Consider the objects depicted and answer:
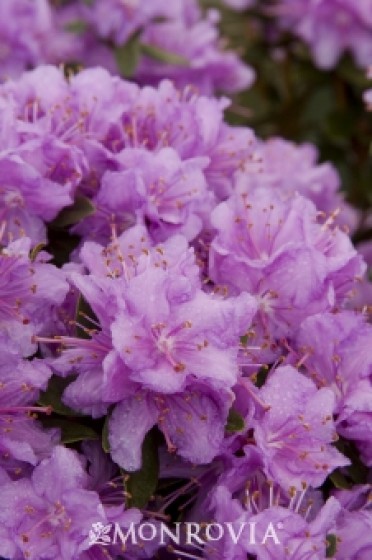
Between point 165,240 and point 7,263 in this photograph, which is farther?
point 165,240

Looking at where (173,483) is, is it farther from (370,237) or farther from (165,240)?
(370,237)

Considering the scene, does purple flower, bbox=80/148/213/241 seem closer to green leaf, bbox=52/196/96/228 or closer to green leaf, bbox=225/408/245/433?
green leaf, bbox=52/196/96/228

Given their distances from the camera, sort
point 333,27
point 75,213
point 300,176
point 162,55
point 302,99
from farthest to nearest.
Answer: point 302,99, point 333,27, point 162,55, point 300,176, point 75,213

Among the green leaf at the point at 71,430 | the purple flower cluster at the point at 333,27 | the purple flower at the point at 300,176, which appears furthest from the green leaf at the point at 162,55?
the green leaf at the point at 71,430

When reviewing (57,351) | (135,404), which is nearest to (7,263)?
(57,351)

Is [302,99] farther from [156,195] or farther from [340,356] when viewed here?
[340,356]

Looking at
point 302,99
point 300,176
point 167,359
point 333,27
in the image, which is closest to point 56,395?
point 167,359

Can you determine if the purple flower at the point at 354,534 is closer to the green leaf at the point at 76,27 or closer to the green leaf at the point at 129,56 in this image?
the green leaf at the point at 129,56

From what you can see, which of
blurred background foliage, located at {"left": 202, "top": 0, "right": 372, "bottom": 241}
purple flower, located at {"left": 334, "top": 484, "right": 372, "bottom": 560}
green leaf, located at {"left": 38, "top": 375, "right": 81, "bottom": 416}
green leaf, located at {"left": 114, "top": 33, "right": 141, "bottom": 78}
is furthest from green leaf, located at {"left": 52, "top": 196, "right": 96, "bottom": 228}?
blurred background foliage, located at {"left": 202, "top": 0, "right": 372, "bottom": 241}
